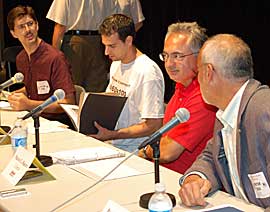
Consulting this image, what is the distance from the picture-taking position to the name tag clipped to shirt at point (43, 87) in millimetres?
4238

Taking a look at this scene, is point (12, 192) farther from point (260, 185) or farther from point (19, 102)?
point (19, 102)

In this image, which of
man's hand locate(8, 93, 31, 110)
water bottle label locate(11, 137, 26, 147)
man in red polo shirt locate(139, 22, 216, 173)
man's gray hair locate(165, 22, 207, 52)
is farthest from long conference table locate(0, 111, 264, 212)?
man's hand locate(8, 93, 31, 110)

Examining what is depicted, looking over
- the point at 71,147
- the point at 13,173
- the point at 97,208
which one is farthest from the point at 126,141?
A: the point at 97,208

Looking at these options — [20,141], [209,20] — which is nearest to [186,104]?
[20,141]

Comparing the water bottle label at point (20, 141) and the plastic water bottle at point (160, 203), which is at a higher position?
the plastic water bottle at point (160, 203)

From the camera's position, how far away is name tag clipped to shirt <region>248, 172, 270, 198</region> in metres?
2.07

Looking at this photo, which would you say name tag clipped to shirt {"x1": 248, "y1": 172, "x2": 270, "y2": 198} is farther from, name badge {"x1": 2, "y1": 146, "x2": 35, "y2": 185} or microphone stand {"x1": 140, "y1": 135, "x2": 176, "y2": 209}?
name badge {"x1": 2, "y1": 146, "x2": 35, "y2": 185}

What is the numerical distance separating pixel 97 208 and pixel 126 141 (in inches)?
58.8

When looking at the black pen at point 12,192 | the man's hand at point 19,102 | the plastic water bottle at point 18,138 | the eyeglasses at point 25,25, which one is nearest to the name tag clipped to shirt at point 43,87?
the man's hand at point 19,102

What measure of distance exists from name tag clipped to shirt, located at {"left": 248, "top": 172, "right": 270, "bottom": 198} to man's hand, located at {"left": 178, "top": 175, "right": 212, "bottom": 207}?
157 mm

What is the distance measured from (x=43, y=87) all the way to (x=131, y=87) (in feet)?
3.29

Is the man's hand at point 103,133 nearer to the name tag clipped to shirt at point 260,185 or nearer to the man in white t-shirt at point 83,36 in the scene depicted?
the name tag clipped to shirt at point 260,185

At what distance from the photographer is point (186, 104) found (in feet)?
9.46

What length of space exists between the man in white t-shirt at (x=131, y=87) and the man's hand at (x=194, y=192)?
122 cm
